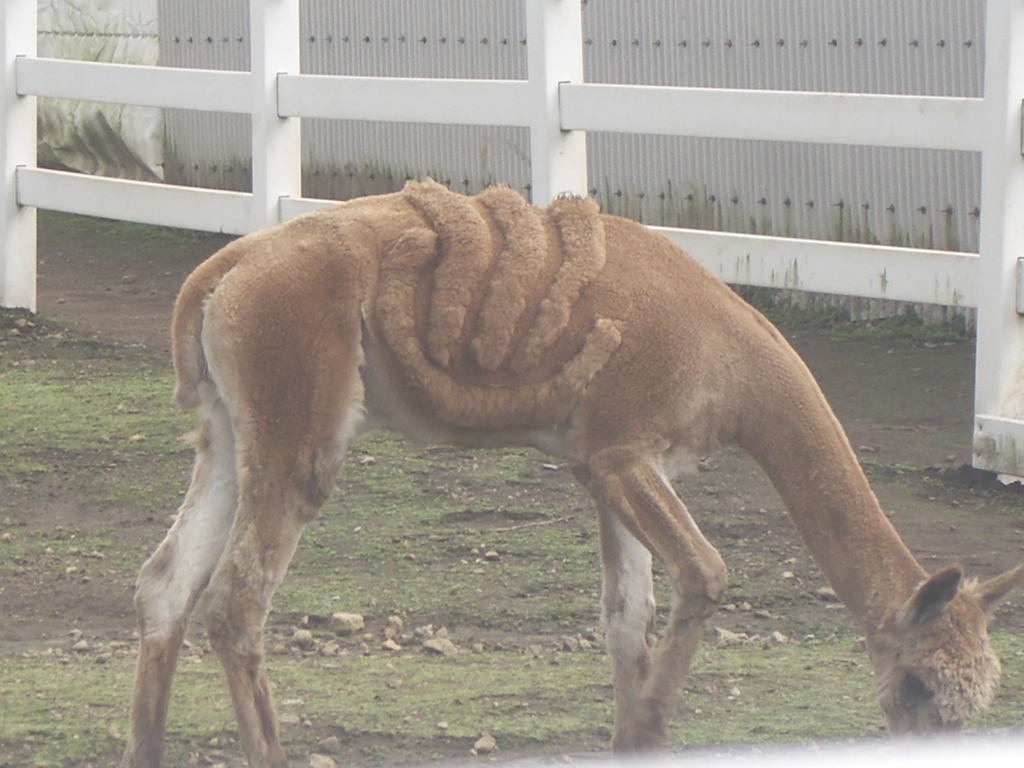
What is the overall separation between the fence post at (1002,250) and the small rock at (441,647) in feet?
8.53

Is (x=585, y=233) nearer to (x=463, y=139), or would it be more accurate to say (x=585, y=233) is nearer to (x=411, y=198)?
(x=411, y=198)

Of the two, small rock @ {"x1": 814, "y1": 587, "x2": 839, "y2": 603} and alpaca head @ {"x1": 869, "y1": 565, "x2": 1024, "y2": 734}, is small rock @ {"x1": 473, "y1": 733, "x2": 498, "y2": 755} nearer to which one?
alpaca head @ {"x1": 869, "y1": 565, "x2": 1024, "y2": 734}

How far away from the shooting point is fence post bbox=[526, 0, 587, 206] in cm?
735

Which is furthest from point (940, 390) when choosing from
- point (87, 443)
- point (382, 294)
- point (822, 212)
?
point (382, 294)

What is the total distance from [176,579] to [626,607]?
1171 millimetres

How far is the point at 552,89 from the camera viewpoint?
290 inches

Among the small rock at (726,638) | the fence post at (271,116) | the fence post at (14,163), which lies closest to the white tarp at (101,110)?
the fence post at (14,163)

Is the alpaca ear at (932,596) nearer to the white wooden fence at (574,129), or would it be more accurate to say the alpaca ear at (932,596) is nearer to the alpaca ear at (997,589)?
the alpaca ear at (997,589)

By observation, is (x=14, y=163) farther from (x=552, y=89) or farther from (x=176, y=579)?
(x=176, y=579)

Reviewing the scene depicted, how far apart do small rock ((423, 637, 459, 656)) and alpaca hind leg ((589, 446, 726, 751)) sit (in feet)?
3.18

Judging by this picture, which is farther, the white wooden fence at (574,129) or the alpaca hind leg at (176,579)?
the white wooden fence at (574,129)

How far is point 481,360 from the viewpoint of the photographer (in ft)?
13.3

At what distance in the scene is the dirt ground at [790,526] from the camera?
5.27 m

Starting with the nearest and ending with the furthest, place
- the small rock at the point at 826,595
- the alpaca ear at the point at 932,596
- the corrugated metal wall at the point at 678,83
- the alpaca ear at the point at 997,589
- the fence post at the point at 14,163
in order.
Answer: the alpaca ear at the point at 932,596
the alpaca ear at the point at 997,589
the small rock at the point at 826,595
the corrugated metal wall at the point at 678,83
the fence post at the point at 14,163
